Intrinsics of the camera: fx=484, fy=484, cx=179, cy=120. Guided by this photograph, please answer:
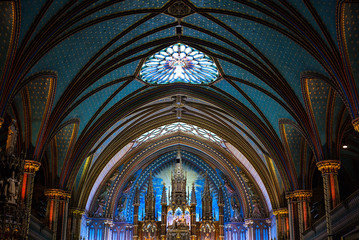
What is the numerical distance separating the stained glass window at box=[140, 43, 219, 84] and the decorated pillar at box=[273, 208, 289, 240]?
8.42 meters

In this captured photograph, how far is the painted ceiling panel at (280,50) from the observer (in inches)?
731

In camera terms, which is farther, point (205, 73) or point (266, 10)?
point (205, 73)

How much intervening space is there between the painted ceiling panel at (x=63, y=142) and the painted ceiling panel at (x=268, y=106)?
867cm

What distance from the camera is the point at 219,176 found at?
32938 millimetres

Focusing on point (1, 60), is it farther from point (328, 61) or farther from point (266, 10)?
point (328, 61)

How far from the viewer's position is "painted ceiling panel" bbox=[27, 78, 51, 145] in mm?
19438

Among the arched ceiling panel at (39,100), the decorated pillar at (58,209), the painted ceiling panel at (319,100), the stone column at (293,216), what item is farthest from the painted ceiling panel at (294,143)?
the decorated pillar at (58,209)

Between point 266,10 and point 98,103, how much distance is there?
10.1 meters

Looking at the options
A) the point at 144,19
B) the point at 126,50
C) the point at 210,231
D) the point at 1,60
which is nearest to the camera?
the point at 1,60

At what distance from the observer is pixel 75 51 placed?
758 inches

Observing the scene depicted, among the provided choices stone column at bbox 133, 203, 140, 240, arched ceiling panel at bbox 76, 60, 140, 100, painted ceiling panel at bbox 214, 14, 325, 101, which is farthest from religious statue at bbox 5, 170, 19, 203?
stone column at bbox 133, 203, 140, 240

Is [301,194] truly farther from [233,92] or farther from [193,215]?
[193,215]

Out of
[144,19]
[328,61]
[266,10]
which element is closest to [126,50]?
[144,19]

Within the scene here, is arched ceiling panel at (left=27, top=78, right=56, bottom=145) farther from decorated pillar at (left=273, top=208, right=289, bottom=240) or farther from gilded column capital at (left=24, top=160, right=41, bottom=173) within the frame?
decorated pillar at (left=273, top=208, right=289, bottom=240)
